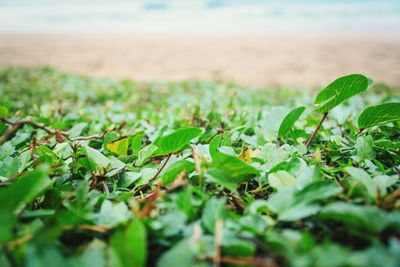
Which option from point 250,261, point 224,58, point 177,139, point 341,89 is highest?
point 341,89

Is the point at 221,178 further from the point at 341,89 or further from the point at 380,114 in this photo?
the point at 380,114

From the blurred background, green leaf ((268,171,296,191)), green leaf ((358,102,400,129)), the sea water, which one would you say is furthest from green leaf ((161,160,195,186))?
the sea water

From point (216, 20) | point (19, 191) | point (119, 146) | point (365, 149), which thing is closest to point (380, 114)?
point (365, 149)

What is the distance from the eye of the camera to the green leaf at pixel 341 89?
37.4 inches

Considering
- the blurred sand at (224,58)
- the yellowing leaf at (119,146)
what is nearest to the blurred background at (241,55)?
the blurred sand at (224,58)

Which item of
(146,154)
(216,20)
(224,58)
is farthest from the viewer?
(216,20)

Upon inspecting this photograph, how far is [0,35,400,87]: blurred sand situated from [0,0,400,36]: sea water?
379 centimetres

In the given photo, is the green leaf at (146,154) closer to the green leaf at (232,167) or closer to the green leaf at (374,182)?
the green leaf at (232,167)

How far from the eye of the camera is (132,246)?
0.59 metres

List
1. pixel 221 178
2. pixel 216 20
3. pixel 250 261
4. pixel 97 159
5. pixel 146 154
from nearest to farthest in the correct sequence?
pixel 250 261 → pixel 221 178 → pixel 97 159 → pixel 146 154 → pixel 216 20

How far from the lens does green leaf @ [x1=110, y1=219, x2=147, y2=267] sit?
579 millimetres

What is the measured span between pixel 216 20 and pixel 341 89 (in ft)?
69.4

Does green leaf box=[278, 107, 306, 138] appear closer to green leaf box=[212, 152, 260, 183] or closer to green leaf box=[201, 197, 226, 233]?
green leaf box=[212, 152, 260, 183]

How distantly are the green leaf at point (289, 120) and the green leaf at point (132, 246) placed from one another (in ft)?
2.26
